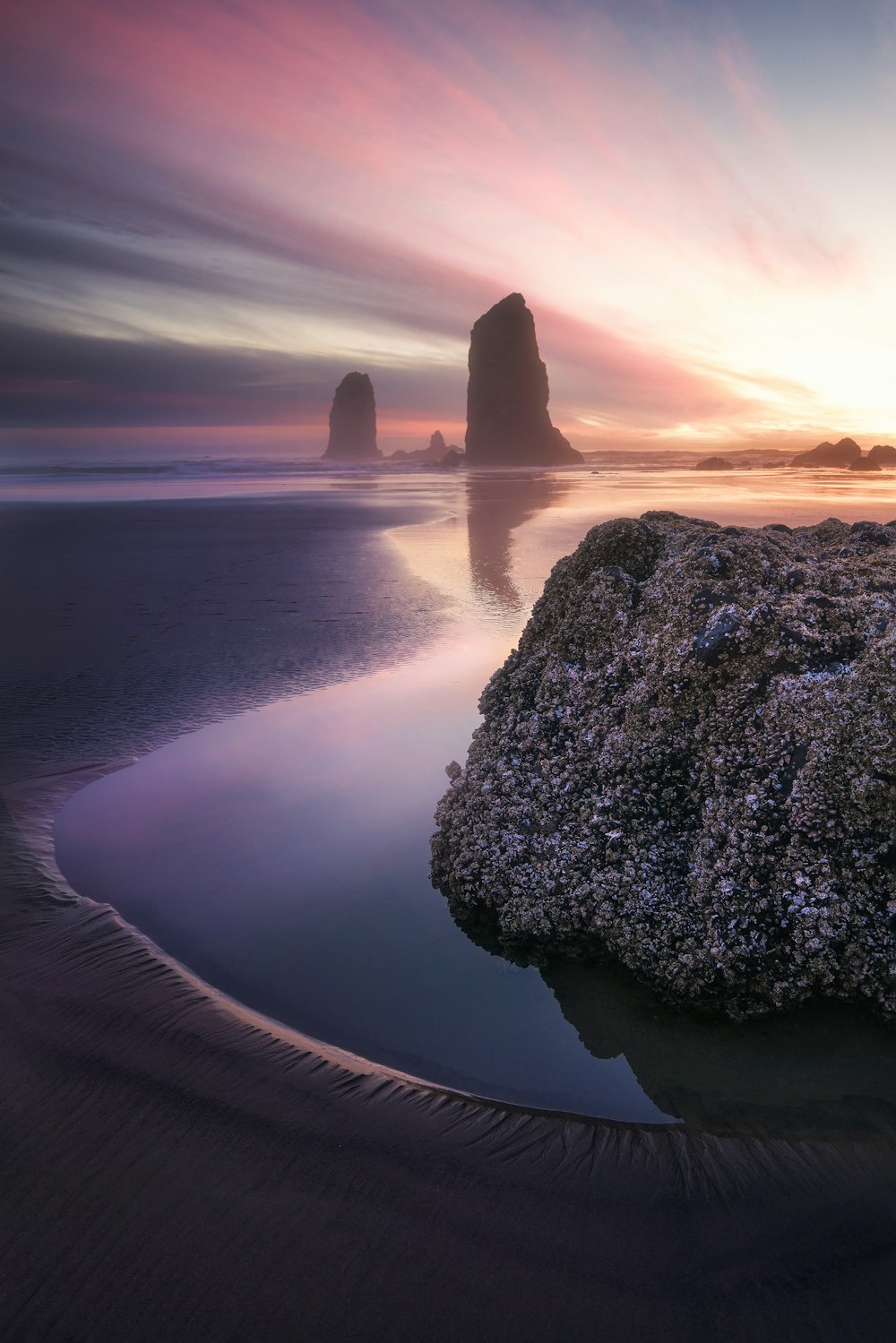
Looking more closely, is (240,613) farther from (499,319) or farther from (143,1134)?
(499,319)

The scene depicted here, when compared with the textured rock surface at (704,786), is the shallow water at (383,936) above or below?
below

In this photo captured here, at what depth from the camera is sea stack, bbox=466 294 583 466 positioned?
112000mm

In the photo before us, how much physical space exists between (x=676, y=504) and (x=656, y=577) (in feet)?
66.0

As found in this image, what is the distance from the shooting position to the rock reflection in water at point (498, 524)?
10914mm

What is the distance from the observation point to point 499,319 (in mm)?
112500

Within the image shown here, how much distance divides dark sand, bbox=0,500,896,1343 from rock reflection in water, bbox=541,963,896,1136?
0.07 meters

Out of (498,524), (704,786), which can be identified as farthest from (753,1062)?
(498,524)

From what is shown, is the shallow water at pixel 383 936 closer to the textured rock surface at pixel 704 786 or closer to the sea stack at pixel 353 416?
the textured rock surface at pixel 704 786

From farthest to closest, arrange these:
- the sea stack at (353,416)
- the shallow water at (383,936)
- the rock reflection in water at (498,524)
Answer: the sea stack at (353,416) < the rock reflection in water at (498,524) < the shallow water at (383,936)

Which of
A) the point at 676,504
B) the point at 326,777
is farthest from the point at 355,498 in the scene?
the point at 326,777

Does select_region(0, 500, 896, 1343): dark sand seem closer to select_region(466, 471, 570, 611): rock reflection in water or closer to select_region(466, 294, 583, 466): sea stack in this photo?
select_region(466, 471, 570, 611): rock reflection in water


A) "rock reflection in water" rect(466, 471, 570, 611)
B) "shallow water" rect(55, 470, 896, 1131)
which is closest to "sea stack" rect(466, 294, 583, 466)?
"rock reflection in water" rect(466, 471, 570, 611)

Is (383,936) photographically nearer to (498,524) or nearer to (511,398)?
(498,524)

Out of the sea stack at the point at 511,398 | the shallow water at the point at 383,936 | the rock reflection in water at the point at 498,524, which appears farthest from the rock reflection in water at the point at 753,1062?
the sea stack at the point at 511,398
